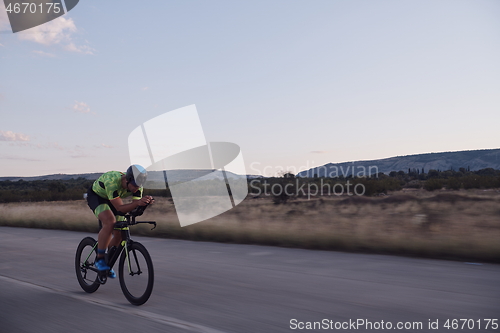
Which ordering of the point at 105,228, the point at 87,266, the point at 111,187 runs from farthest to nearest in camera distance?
the point at 87,266
the point at 105,228
the point at 111,187

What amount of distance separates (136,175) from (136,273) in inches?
49.6

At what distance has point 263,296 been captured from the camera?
5.68 m

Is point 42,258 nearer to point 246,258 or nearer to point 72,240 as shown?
point 72,240

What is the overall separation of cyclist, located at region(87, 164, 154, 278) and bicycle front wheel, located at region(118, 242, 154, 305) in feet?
0.90

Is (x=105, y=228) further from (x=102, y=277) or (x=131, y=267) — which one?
(x=102, y=277)

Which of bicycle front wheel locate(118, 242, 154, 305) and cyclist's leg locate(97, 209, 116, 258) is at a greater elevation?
cyclist's leg locate(97, 209, 116, 258)

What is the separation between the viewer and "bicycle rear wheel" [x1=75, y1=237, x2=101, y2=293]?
602cm

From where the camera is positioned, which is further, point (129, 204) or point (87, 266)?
point (87, 266)

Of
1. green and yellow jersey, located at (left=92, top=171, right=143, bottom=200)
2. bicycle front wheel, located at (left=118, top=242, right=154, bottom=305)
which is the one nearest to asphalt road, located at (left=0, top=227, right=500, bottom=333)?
bicycle front wheel, located at (left=118, top=242, right=154, bottom=305)

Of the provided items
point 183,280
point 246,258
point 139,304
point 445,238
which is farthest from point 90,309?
point 445,238

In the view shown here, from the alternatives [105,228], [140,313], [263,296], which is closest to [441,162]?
[263,296]

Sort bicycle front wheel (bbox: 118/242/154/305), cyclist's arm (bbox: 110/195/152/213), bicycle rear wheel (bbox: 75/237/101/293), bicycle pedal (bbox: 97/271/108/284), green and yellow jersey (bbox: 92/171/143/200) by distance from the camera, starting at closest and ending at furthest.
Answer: cyclist's arm (bbox: 110/195/152/213) → bicycle front wheel (bbox: 118/242/154/305) → green and yellow jersey (bbox: 92/171/143/200) → bicycle pedal (bbox: 97/271/108/284) → bicycle rear wheel (bbox: 75/237/101/293)

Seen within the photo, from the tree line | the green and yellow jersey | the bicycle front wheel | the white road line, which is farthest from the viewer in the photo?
the tree line

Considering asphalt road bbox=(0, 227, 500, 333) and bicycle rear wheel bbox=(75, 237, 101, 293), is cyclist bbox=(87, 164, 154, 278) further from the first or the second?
asphalt road bbox=(0, 227, 500, 333)
